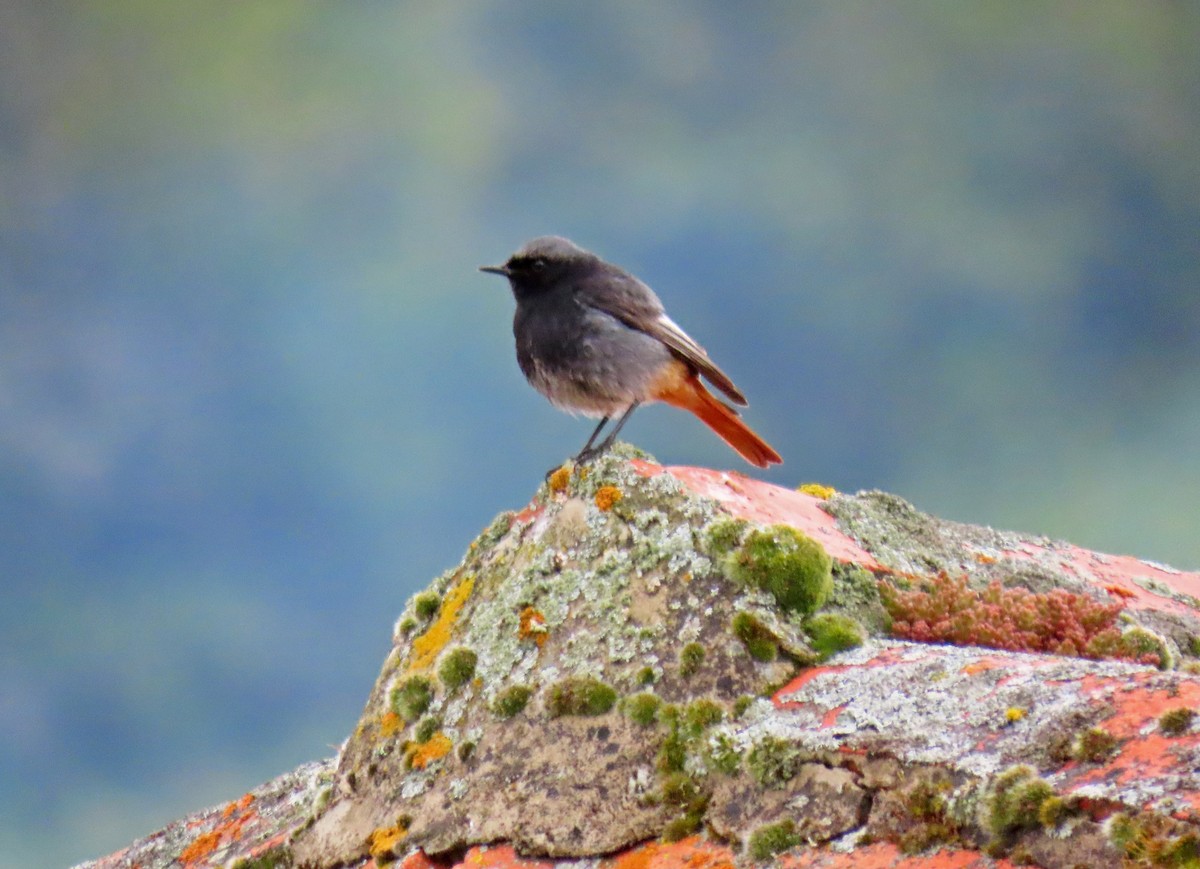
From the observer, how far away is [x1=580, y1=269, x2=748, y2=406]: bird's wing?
7652mm

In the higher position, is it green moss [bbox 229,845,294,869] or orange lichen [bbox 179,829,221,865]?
orange lichen [bbox 179,829,221,865]

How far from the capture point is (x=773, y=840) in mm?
3760

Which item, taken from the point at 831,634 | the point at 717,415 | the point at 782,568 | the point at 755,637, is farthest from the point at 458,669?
the point at 717,415

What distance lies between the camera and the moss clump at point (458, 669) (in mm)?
5043

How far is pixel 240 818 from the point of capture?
20.6 ft

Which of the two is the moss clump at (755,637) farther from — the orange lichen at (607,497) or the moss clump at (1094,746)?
the moss clump at (1094,746)

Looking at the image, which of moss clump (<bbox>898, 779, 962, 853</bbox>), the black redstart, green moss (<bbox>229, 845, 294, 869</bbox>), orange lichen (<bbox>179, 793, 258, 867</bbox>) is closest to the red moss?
moss clump (<bbox>898, 779, 962, 853</bbox>)

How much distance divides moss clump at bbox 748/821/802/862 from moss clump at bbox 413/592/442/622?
91.2 inches

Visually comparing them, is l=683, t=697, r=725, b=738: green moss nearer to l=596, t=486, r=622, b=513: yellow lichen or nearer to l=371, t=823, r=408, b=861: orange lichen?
l=596, t=486, r=622, b=513: yellow lichen

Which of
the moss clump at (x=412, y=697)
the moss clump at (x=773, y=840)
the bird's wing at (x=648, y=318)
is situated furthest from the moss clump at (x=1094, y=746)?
the bird's wing at (x=648, y=318)

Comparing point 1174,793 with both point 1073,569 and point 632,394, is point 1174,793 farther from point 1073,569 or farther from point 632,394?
point 632,394

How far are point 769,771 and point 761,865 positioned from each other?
35 centimetres

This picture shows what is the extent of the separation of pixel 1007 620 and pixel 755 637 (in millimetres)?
1218

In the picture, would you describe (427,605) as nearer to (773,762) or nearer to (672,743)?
(672,743)
